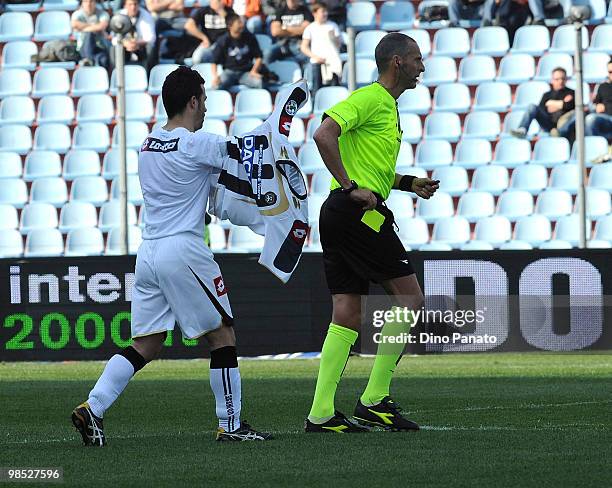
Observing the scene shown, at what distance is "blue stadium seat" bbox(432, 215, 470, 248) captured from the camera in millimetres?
19516

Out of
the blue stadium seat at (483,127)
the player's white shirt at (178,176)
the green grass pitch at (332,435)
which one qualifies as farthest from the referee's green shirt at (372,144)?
the blue stadium seat at (483,127)

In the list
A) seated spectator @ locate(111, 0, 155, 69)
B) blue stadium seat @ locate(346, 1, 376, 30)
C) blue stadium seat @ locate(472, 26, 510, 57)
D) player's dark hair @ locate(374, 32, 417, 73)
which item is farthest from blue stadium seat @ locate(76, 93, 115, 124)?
player's dark hair @ locate(374, 32, 417, 73)

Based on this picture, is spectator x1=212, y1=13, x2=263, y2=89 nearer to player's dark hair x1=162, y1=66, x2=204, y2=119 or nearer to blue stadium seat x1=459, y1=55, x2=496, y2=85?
blue stadium seat x1=459, y1=55, x2=496, y2=85

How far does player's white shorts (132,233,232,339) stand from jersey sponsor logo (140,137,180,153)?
0.42 m

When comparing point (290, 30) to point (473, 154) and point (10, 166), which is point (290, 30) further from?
point (10, 166)

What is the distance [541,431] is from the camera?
24.4 ft

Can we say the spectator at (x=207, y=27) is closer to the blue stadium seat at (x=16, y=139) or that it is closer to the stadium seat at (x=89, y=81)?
the stadium seat at (x=89, y=81)

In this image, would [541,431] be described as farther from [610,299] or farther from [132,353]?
[610,299]

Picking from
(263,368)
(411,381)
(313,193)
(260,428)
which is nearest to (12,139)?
(313,193)

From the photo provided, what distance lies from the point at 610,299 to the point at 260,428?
831cm

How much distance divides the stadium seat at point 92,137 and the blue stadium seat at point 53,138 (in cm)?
16

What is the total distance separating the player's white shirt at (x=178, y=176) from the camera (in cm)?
708

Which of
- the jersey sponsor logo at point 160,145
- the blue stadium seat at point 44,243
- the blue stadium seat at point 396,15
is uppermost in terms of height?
the blue stadium seat at point 396,15

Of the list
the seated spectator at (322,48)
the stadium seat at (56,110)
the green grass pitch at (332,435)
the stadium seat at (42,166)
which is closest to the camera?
the green grass pitch at (332,435)
